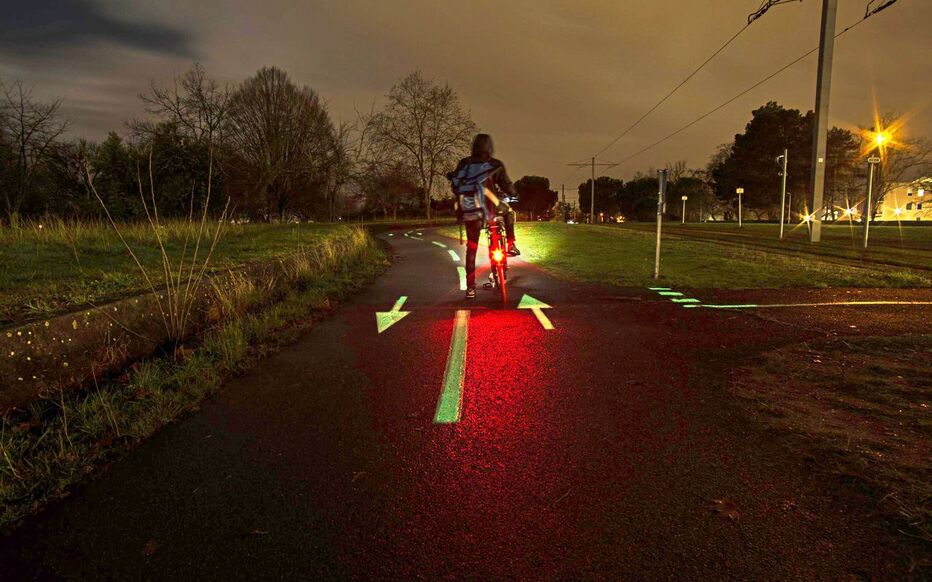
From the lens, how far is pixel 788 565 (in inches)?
77.0

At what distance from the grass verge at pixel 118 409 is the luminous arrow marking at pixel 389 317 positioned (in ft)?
3.11

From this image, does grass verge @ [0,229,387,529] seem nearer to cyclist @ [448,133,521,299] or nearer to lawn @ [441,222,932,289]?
cyclist @ [448,133,521,299]

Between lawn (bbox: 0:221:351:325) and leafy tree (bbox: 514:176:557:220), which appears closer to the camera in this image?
lawn (bbox: 0:221:351:325)

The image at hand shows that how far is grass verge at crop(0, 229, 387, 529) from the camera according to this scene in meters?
2.67

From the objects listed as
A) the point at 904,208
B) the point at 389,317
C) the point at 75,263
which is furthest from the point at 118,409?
the point at 904,208

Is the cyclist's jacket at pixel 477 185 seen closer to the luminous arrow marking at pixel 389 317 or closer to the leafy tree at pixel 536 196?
the luminous arrow marking at pixel 389 317

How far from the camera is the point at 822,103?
18.0m

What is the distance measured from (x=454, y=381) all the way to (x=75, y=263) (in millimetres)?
6416

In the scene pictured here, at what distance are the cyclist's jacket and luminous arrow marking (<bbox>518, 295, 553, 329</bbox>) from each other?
1.45m

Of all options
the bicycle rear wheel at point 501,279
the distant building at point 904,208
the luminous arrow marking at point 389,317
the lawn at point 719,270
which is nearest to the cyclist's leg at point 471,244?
the bicycle rear wheel at point 501,279

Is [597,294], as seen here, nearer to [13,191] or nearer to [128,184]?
[13,191]

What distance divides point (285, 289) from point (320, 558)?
682 centimetres

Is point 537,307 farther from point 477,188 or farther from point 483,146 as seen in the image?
point 483,146

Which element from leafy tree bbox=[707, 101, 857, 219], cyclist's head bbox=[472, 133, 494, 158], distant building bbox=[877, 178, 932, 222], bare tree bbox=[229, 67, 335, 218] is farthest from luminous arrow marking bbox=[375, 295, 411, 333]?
distant building bbox=[877, 178, 932, 222]
